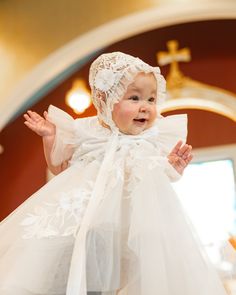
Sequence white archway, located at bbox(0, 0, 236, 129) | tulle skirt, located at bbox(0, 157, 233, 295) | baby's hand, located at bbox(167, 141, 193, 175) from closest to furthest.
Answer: tulle skirt, located at bbox(0, 157, 233, 295) < baby's hand, located at bbox(167, 141, 193, 175) < white archway, located at bbox(0, 0, 236, 129)

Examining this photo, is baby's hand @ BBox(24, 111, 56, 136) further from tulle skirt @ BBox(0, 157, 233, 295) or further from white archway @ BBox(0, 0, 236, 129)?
white archway @ BBox(0, 0, 236, 129)

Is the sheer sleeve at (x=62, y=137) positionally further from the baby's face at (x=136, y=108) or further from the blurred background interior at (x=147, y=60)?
the blurred background interior at (x=147, y=60)

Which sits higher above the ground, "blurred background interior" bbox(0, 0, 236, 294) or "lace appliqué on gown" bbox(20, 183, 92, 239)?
"blurred background interior" bbox(0, 0, 236, 294)

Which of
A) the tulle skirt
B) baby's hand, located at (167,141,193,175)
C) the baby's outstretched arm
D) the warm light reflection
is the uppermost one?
the warm light reflection

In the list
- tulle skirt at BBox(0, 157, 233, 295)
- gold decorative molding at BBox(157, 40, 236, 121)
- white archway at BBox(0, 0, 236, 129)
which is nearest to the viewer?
tulle skirt at BBox(0, 157, 233, 295)

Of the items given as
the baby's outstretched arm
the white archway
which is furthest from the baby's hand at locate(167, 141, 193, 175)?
the white archway

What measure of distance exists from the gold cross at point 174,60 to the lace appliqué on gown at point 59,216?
2.06m

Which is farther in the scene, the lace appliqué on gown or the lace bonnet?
the lace bonnet

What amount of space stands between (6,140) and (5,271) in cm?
238

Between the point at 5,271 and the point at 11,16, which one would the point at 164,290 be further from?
the point at 11,16

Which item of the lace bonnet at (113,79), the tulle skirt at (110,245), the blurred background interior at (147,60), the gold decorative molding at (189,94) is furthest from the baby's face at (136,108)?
the gold decorative molding at (189,94)

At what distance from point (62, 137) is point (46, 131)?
0.05 meters

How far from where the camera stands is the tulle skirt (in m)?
0.78

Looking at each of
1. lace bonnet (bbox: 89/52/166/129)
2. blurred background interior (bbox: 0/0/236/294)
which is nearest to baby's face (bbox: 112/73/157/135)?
lace bonnet (bbox: 89/52/166/129)
